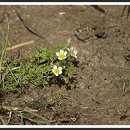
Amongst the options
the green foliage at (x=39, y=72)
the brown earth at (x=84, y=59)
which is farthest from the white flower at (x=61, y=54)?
the brown earth at (x=84, y=59)

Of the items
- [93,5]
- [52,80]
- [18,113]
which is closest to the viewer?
[18,113]

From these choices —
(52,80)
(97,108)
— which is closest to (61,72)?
(52,80)

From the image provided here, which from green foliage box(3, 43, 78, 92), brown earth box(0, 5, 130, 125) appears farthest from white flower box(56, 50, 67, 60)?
brown earth box(0, 5, 130, 125)

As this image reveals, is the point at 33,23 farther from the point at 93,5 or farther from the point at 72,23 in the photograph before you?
the point at 93,5

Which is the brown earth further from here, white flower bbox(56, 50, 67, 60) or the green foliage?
white flower bbox(56, 50, 67, 60)

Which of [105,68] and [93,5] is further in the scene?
[93,5]
